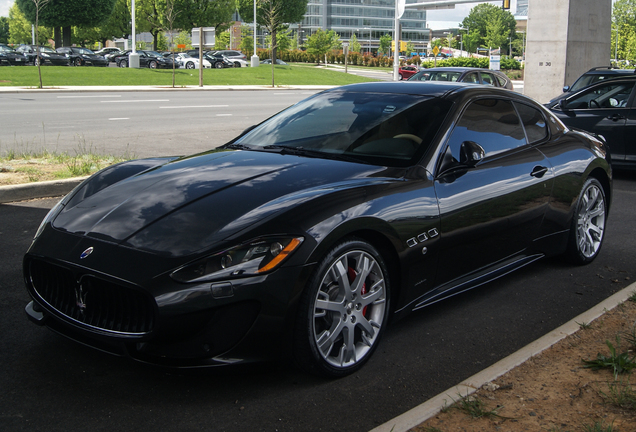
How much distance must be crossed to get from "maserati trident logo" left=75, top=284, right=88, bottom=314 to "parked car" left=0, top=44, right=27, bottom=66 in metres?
48.5

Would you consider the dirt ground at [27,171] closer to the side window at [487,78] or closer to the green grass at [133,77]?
the side window at [487,78]

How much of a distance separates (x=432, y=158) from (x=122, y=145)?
8.79 meters

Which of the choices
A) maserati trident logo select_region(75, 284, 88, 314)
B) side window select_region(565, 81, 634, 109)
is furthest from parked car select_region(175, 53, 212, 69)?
maserati trident logo select_region(75, 284, 88, 314)

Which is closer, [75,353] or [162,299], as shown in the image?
[162,299]

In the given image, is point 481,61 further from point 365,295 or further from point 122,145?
point 365,295

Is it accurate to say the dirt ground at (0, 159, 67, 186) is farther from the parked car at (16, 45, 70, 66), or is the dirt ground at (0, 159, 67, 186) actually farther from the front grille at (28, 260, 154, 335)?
the parked car at (16, 45, 70, 66)

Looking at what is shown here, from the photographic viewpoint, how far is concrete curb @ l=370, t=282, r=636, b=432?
9.07ft

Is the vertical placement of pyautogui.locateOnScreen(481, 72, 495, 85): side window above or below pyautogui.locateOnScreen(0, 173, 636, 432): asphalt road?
above

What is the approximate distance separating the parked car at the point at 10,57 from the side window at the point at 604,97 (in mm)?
44630

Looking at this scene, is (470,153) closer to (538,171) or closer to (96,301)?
(538,171)

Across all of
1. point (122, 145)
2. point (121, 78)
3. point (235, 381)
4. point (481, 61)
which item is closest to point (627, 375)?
point (235, 381)

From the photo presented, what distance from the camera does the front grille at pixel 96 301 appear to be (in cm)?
291

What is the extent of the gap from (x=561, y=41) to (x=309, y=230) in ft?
88.1

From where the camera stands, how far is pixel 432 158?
393 centimetres
